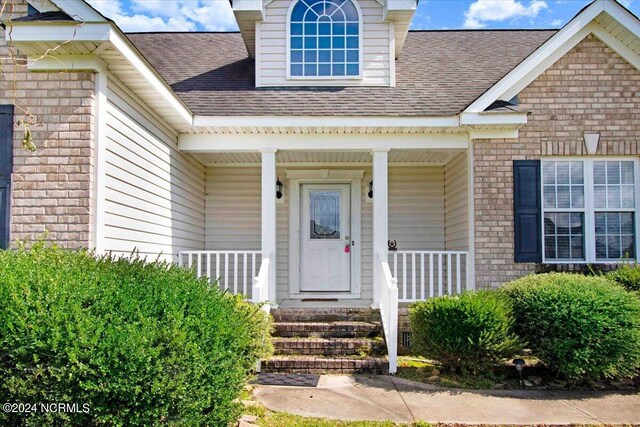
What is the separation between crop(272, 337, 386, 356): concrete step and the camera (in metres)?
6.93

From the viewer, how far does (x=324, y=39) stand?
29.0ft

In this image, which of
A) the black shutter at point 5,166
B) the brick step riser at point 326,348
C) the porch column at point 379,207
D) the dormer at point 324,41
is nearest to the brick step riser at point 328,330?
the brick step riser at point 326,348

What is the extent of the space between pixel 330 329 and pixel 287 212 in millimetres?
2994

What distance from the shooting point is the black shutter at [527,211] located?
7742 mm

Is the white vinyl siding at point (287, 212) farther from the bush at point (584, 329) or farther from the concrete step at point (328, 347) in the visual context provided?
the bush at point (584, 329)

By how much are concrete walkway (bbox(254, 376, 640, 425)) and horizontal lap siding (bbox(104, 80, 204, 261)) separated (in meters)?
2.35

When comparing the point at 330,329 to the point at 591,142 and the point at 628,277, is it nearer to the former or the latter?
the point at 628,277

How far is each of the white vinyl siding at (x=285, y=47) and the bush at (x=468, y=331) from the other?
412cm

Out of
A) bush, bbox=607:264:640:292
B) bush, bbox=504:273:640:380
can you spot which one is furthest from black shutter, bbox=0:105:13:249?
bush, bbox=607:264:640:292

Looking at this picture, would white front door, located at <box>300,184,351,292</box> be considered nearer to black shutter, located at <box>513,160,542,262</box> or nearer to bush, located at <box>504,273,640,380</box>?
black shutter, located at <box>513,160,542,262</box>

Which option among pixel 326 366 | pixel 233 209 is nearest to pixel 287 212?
pixel 233 209

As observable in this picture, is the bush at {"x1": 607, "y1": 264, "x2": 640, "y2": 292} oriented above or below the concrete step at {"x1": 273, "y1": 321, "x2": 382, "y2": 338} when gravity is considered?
above

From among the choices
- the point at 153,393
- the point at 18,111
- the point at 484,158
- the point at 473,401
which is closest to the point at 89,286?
the point at 153,393

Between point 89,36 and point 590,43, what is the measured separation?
6.86 meters
